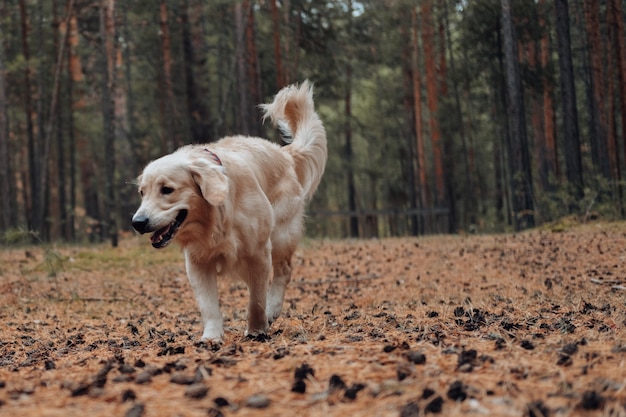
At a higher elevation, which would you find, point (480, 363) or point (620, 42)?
point (620, 42)

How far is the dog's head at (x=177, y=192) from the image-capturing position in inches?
200

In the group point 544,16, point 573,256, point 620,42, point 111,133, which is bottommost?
point 573,256

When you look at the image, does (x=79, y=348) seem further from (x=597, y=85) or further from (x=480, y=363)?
(x=597, y=85)

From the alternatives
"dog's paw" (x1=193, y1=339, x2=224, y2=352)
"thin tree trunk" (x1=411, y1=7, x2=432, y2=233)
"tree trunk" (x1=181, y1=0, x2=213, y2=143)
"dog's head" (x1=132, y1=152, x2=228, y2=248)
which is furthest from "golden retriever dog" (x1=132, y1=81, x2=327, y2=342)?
"thin tree trunk" (x1=411, y1=7, x2=432, y2=233)

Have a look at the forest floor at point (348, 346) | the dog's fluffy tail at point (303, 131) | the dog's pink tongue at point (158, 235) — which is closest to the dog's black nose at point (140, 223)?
the dog's pink tongue at point (158, 235)

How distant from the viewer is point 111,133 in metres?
19.1

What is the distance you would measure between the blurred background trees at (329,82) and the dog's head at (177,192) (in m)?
13.7

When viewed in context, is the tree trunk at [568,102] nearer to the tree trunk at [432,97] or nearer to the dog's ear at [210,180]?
the tree trunk at [432,97]

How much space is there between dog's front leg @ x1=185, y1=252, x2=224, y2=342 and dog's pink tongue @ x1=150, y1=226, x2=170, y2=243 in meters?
0.53

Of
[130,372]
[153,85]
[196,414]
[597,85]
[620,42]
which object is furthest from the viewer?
[153,85]

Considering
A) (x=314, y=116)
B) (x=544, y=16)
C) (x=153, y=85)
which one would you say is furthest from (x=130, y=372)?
(x=153, y=85)

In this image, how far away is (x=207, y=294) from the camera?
5.60 meters

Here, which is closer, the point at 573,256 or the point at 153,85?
the point at 573,256

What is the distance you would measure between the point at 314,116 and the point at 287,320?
2439 millimetres
